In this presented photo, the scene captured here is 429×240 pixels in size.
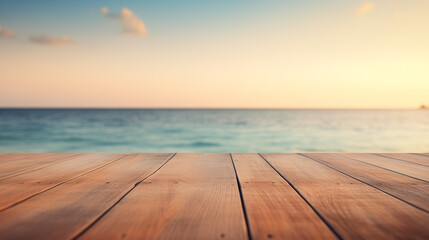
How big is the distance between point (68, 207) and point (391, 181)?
4.08 feet

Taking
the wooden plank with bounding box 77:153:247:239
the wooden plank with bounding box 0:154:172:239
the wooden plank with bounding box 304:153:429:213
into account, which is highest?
the wooden plank with bounding box 304:153:429:213

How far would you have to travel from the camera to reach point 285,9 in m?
8.84

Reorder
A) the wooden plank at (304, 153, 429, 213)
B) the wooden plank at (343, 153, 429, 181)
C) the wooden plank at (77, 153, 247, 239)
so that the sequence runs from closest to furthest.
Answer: the wooden plank at (77, 153, 247, 239) < the wooden plank at (304, 153, 429, 213) < the wooden plank at (343, 153, 429, 181)

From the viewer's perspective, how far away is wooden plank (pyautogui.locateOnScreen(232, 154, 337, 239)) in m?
0.55

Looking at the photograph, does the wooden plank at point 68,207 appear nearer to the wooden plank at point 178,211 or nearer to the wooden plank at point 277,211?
the wooden plank at point 178,211

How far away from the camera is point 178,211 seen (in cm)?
68

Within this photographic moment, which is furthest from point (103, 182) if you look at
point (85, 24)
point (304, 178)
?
point (85, 24)

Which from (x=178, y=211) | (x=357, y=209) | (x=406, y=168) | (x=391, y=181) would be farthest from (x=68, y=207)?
(x=406, y=168)

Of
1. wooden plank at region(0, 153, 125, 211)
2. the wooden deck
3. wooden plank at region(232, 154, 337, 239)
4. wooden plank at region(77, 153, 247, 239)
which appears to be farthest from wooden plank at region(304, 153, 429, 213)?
wooden plank at region(0, 153, 125, 211)

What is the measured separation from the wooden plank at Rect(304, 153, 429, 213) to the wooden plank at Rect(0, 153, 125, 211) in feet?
4.24

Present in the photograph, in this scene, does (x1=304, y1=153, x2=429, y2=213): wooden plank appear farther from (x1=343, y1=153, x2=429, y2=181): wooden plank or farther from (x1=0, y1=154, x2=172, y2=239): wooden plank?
(x1=0, y1=154, x2=172, y2=239): wooden plank

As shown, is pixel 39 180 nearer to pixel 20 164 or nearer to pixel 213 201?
pixel 20 164

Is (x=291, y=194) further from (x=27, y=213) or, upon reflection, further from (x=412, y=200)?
(x=27, y=213)

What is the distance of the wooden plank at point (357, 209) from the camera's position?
57cm
